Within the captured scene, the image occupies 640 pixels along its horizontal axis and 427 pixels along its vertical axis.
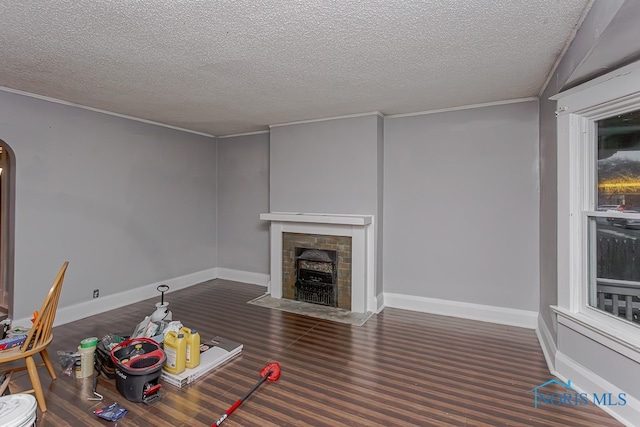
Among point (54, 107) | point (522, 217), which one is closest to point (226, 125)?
point (54, 107)

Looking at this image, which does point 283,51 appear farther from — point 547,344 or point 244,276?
point 244,276

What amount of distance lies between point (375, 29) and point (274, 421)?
2678 millimetres

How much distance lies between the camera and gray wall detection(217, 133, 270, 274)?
5426 millimetres

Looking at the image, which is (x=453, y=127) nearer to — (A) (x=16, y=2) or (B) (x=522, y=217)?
(B) (x=522, y=217)

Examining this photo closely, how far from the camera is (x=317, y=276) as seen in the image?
176 inches

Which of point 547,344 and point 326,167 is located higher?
point 326,167

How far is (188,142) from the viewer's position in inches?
208

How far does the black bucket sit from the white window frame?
3166 millimetres

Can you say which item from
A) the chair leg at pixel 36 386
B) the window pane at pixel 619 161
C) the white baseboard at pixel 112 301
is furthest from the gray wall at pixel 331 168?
the chair leg at pixel 36 386

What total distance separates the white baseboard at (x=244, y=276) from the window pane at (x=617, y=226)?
420 centimetres

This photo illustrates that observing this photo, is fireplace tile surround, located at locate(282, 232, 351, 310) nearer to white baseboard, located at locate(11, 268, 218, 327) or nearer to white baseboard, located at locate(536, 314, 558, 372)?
white baseboard, located at locate(11, 268, 218, 327)

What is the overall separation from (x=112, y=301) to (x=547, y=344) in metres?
5.04

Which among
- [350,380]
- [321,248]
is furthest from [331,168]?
[350,380]

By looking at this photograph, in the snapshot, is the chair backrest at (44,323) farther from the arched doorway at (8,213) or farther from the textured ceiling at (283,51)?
the textured ceiling at (283,51)
